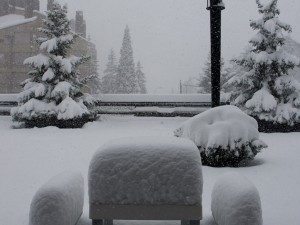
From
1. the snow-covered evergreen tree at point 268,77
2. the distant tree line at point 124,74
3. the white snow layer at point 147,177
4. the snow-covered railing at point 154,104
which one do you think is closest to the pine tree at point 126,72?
the distant tree line at point 124,74

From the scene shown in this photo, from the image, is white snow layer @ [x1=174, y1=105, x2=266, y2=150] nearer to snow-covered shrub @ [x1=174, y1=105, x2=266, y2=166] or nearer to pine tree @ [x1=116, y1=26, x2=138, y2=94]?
snow-covered shrub @ [x1=174, y1=105, x2=266, y2=166]

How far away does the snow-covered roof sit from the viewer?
5031 centimetres

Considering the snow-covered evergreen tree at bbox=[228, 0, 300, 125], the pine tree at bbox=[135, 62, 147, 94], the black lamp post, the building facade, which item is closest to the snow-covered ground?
the snow-covered evergreen tree at bbox=[228, 0, 300, 125]

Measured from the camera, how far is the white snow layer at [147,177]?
3.76 meters

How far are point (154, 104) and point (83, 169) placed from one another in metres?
11.7

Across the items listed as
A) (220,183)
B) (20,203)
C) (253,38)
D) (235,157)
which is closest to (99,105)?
(253,38)

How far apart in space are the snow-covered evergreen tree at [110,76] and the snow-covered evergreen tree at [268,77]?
42660 millimetres

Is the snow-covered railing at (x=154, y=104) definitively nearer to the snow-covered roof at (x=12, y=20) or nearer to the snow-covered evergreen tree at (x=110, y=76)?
the snow-covered roof at (x=12, y=20)

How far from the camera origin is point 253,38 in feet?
55.1

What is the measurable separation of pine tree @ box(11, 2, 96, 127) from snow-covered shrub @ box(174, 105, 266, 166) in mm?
9280

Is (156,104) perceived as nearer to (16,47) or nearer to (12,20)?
(16,47)

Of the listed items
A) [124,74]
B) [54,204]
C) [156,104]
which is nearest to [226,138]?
[54,204]

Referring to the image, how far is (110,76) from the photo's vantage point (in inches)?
2501

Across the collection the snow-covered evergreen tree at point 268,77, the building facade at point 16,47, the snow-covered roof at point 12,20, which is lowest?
the snow-covered evergreen tree at point 268,77
